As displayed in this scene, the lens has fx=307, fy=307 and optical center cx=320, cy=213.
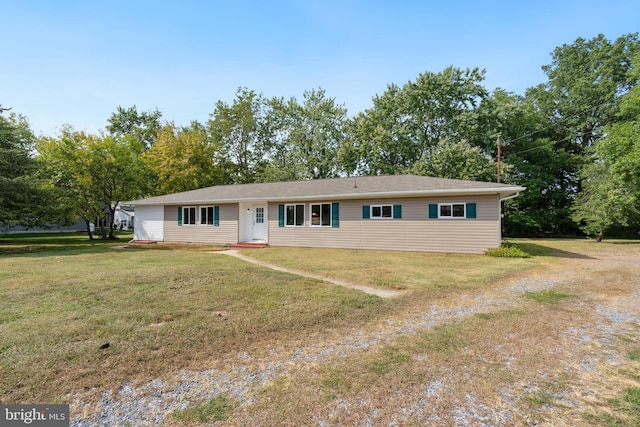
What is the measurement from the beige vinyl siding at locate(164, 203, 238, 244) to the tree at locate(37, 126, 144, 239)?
16.1ft

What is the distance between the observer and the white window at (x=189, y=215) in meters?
18.5

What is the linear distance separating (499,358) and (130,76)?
14788mm

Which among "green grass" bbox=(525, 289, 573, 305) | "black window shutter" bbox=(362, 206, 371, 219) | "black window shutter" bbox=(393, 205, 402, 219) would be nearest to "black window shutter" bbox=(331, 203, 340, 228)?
"black window shutter" bbox=(362, 206, 371, 219)

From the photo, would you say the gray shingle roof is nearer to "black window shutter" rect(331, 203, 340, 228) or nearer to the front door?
"black window shutter" rect(331, 203, 340, 228)

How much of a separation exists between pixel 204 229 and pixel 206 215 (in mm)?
828

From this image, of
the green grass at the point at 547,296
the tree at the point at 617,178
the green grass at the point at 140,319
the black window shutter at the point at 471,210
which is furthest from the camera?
the tree at the point at 617,178

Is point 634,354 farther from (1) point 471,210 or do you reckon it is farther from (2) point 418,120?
(2) point 418,120

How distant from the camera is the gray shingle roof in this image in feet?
40.9

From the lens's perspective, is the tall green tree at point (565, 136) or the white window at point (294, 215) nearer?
the white window at point (294, 215)

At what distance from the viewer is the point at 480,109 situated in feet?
82.1

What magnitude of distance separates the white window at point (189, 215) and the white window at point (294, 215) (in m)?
6.26

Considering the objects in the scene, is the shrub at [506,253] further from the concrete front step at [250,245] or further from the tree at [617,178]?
the tree at [617,178]

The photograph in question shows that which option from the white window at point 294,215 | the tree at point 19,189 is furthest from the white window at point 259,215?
the tree at point 19,189

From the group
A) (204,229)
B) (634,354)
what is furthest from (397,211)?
(204,229)
